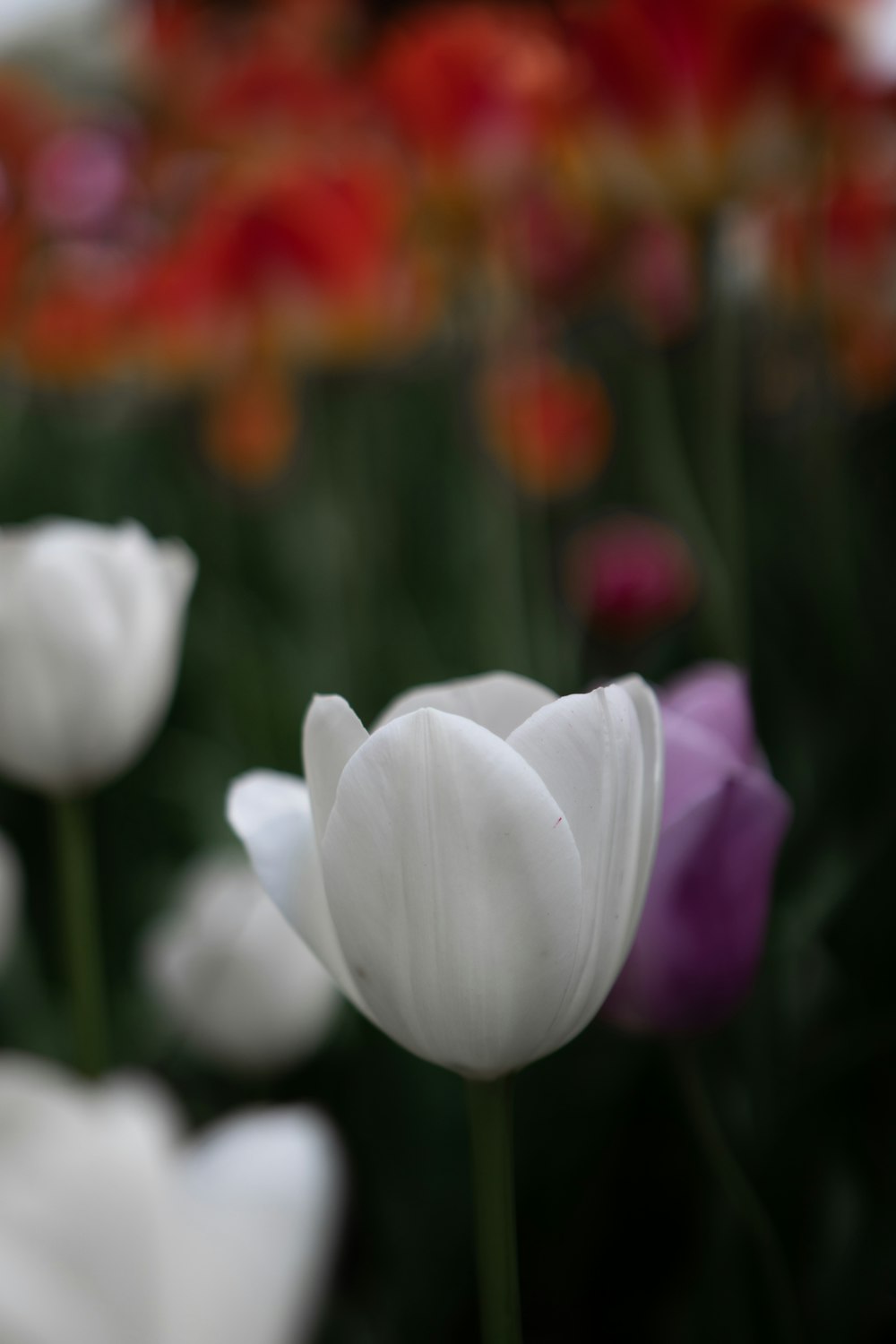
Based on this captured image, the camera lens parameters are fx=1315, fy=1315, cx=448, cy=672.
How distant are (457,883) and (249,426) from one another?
1146mm

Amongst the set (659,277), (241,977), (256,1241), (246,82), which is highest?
(246,82)

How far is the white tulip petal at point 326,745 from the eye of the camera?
0.21 meters

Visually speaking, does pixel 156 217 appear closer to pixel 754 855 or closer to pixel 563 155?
pixel 563 155

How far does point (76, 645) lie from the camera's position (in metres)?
0.29

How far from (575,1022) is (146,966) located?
1.07 feet

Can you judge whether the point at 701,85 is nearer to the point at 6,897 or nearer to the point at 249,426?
the point at 6,897

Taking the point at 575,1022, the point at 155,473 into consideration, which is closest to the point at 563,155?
the point at 575,1022

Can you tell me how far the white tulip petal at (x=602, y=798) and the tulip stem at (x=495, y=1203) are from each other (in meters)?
0.02

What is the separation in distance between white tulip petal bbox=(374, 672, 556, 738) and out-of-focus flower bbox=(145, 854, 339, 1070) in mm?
186

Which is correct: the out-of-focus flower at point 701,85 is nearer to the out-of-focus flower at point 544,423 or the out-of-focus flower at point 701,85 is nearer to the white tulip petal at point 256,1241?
the out-of-focus flower at point 544,423

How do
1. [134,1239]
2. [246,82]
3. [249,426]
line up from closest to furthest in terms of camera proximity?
[134,1239] → [246,82] → [249,426]

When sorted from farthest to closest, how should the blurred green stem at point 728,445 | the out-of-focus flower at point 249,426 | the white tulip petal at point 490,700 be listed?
1. the out-of-focus flower at point 249,426
2. the blurred green stem at point 728,445
3. the white tulip petal at point 490,700

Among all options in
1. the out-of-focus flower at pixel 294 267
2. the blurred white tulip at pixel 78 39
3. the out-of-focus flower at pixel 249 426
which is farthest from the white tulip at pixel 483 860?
the blurred white tulip at pixel 78 39

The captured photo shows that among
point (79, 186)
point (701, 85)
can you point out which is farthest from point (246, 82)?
point (701, 85)
